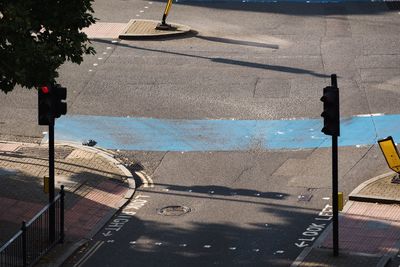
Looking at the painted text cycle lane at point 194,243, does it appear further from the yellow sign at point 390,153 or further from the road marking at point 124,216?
the yellow sign at point 390,153

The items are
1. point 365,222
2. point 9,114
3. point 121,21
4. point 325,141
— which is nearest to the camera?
point 365,222

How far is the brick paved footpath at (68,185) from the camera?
27906 mm

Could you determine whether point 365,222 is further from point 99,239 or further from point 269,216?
point 99,239

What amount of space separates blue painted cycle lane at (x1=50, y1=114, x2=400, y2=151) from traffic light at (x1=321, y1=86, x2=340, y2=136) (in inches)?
295

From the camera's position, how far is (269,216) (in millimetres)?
28359

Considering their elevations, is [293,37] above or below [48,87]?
below

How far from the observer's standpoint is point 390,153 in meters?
29.5

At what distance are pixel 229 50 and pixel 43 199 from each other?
583 inches

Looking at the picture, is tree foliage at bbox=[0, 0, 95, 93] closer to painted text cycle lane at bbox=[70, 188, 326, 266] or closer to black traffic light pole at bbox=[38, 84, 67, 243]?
black traffic light pole at bbox=[38, 84, 67, 243]

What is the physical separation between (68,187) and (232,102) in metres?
8.11

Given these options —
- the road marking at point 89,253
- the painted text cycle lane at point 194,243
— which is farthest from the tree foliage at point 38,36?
the painted text cycle lane at point 194,243

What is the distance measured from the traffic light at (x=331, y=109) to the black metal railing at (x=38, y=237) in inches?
230

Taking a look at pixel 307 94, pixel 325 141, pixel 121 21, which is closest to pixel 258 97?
pixel 307 94

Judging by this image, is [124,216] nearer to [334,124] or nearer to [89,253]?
[89,253]
